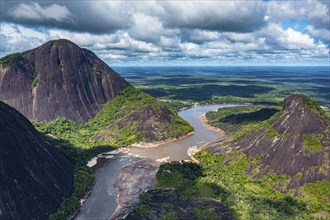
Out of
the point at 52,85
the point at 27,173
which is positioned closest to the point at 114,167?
the point at 27,173

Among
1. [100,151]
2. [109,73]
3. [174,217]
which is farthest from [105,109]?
[174,217]

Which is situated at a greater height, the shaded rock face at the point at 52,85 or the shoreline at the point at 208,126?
the shaded rock face at the point at 52,85

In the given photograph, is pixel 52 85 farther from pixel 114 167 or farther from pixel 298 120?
pixel 298 120

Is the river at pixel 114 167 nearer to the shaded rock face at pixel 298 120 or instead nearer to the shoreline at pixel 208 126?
the shoreline at pixel 208 126

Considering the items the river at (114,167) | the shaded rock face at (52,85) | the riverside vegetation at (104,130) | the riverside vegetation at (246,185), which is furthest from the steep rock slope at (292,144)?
the shaded rock face at (52,85)

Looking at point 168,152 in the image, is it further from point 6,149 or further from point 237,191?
point 6,149

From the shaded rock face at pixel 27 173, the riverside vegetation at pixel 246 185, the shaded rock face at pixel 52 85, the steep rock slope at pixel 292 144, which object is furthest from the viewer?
the shaded rock face at pixel 52 85

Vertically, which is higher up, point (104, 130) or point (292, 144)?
point (292, 144)

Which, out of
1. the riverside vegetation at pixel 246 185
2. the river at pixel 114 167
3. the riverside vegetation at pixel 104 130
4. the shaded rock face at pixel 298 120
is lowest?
the river at pixel 114 167
